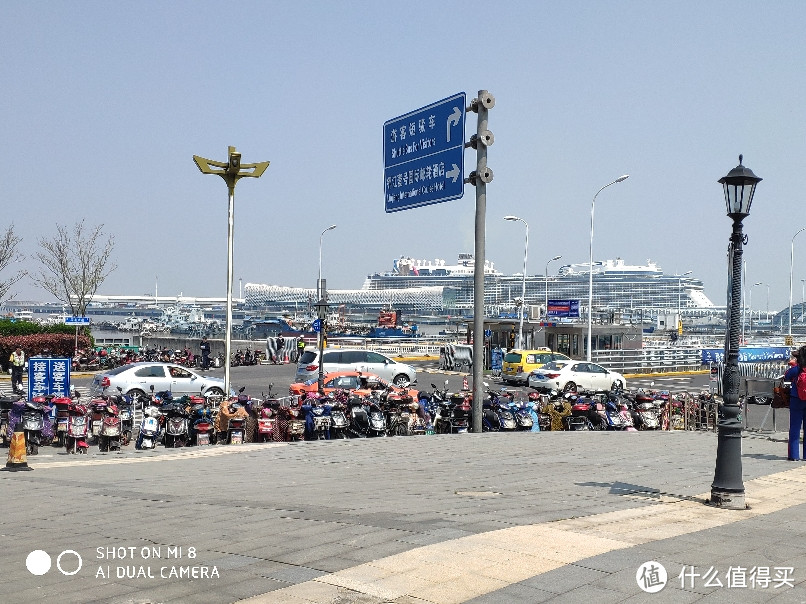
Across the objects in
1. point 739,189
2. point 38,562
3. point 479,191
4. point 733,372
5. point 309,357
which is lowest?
point 38,562

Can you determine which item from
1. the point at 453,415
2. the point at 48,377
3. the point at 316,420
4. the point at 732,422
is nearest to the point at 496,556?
the point at 732,422

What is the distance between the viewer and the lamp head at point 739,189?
8461 millimetres

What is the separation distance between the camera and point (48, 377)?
19125mm

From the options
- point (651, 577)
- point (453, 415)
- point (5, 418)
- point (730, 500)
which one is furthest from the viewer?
point (453, 415)

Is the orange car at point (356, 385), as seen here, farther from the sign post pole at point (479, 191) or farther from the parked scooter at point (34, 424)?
the parked scooter at point (34, 424)

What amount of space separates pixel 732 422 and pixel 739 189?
239 centimetres

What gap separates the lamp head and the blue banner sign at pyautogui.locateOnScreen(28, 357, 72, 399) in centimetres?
1557

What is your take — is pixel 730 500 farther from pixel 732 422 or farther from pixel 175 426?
pixel 175 426

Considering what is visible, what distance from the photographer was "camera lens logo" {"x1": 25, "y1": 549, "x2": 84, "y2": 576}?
5.67 m

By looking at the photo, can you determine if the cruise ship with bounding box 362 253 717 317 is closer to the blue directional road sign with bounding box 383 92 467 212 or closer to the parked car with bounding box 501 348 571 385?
the parked car with bounding box 501 348 571 385

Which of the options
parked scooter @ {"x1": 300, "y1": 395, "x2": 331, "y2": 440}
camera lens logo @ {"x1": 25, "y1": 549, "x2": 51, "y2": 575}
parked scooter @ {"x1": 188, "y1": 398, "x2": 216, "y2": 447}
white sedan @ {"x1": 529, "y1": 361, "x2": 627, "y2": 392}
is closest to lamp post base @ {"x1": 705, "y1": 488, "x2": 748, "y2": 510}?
camera lens logo @ {"x1": 25, "y1": 549, "x2": 51, "y2": 575}

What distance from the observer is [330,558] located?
19.1ft

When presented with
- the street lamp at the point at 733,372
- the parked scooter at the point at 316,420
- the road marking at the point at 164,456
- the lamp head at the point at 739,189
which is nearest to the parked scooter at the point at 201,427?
the road marking at the point at 164,456

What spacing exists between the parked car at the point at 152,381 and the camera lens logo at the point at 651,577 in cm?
1785
